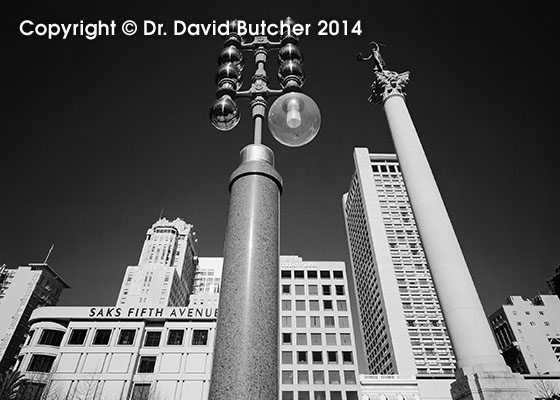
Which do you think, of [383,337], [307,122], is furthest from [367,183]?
[307,122]

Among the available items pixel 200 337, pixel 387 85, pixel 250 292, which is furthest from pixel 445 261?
pixel 200 337

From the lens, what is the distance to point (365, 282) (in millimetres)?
100625

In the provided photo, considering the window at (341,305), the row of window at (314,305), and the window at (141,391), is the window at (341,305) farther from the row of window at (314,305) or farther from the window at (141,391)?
the window at (141,391)

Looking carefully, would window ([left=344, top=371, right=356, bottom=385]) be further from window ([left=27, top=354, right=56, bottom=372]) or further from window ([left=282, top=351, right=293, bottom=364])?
window ([left=27, top=354, right=56, bottom=372])

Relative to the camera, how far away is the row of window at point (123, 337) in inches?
1647

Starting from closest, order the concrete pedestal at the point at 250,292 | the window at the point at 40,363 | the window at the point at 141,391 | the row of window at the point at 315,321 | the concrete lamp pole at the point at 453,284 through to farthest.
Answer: the concrete pedestal at the point at 250,292 < the concrete lamp pole at the point at 453,284 < the window at the point at 141,391 < the window at the point at 40,363 < the row of window at the point at 315,321

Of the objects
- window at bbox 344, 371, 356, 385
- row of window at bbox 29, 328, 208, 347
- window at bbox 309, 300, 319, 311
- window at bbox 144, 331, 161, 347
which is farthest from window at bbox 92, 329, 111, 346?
window at bbox 344, 371, 356, 385

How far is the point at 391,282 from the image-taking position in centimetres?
8200

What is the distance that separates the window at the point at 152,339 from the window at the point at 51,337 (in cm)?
1111

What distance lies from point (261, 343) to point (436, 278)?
47.4ft

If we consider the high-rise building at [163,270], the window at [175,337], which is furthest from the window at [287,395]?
the high-rise building at [163,270]

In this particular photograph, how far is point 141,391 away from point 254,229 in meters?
44.9

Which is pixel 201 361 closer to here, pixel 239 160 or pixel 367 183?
pixel 239 160

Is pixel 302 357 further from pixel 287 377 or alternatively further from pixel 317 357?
pixel 287 377
